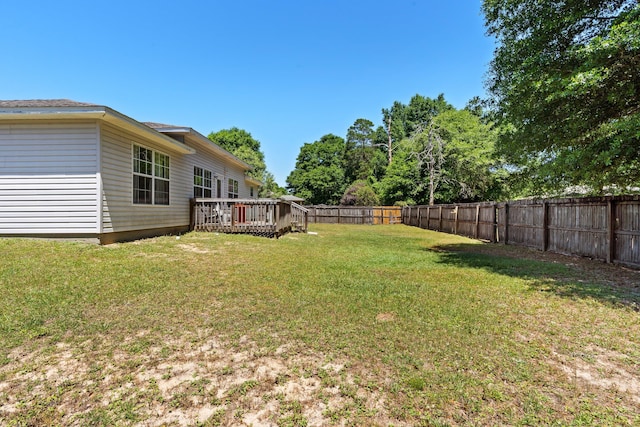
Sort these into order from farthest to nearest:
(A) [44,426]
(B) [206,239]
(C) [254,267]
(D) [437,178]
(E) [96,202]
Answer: (D) [437,178] < (B) [206,239] < (E) [96,202] < (C) [254,267] < (A) [44,426]

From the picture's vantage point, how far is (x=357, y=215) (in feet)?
90.1

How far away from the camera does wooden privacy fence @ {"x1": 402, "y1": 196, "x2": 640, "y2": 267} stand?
6.59m

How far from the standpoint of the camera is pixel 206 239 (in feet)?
30.6

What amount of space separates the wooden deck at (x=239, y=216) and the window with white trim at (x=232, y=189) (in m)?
4.29

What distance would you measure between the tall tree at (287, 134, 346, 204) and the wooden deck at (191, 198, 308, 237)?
32547 mm

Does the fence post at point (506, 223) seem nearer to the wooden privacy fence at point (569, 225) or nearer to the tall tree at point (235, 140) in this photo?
the wooden privacy fence at point (569, 225)

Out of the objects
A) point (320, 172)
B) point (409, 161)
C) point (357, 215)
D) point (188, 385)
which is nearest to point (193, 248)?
point (188, 385)

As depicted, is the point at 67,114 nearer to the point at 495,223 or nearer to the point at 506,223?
the point at 506,223

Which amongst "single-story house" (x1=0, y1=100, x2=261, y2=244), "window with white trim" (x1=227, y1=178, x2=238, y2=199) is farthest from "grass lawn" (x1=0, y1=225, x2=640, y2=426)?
"window with white trim" (x1=227, y1=178, x2=238, y2=199)

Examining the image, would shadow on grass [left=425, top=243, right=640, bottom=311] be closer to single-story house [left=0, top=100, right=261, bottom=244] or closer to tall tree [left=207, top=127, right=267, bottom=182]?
single-story house [left=0, top=100, right=261, bottom=244]

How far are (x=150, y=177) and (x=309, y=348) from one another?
8388 millimetres

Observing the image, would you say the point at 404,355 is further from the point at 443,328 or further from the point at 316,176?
the point at 316,176

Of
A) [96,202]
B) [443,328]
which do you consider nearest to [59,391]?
[443,328]

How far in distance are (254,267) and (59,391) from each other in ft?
13.1
